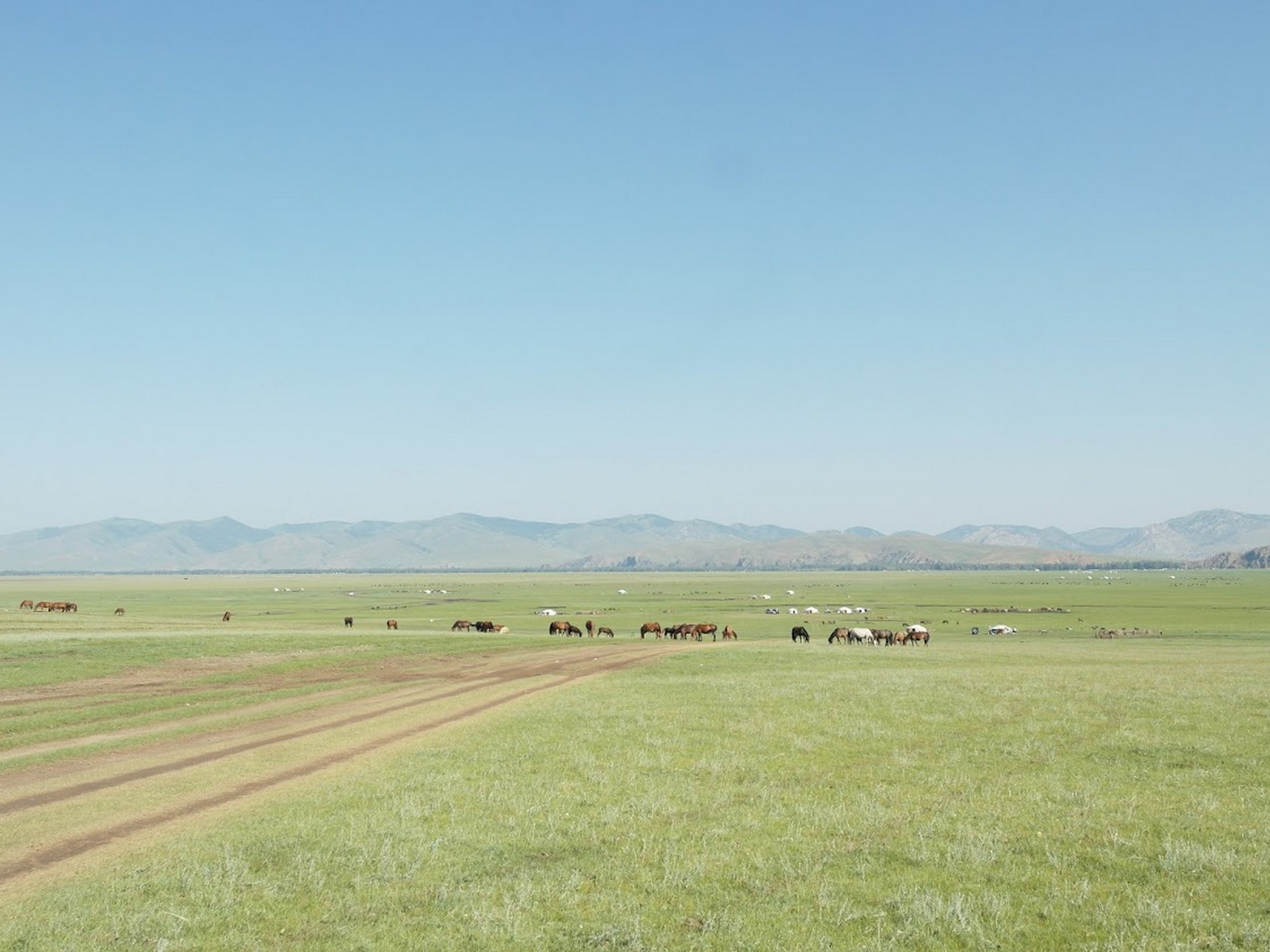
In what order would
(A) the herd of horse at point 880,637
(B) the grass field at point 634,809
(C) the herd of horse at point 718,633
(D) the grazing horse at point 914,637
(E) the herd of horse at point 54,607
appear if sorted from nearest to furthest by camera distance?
(B) the grass field at point 634,809 < (A) the herd of horse at point 880,637 < (C) the herd of horse at point 718,633 < (D) the grazing horse at point 914,637 < (E) the herd of horse at point 54,607

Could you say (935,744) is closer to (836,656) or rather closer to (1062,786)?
(1062,786)

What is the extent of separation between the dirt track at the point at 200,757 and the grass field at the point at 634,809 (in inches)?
5.0

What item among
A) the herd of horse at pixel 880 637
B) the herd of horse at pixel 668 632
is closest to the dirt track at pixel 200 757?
the herd of horse at pixel 668 632

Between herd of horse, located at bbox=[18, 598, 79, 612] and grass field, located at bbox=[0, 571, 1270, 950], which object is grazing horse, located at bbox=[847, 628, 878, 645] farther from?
herd of horse, located at bbox=[18, 598, 79, 612]

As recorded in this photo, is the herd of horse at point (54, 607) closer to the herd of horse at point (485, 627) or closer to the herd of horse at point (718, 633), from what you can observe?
the herd of horse at point (718, 633)

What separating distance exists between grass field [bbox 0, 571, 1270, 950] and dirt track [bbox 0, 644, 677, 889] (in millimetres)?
128

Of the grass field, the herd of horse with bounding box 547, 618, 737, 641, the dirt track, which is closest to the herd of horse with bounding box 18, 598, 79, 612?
the herd of horse with bounding box 547, 618, 737, 641

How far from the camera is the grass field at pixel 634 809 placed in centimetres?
1255

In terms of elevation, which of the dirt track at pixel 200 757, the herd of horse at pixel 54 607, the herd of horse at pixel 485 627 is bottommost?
the herd of horse at pixel 485 627

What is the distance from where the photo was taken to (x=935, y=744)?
81.6 feet

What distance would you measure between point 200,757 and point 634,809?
1265 cm

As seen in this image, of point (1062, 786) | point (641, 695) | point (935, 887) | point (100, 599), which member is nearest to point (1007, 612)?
point (641, 695)

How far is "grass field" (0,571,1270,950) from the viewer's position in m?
12.5

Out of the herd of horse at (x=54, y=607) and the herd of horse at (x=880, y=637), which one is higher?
the herd of horse at (x=54, y=607)
